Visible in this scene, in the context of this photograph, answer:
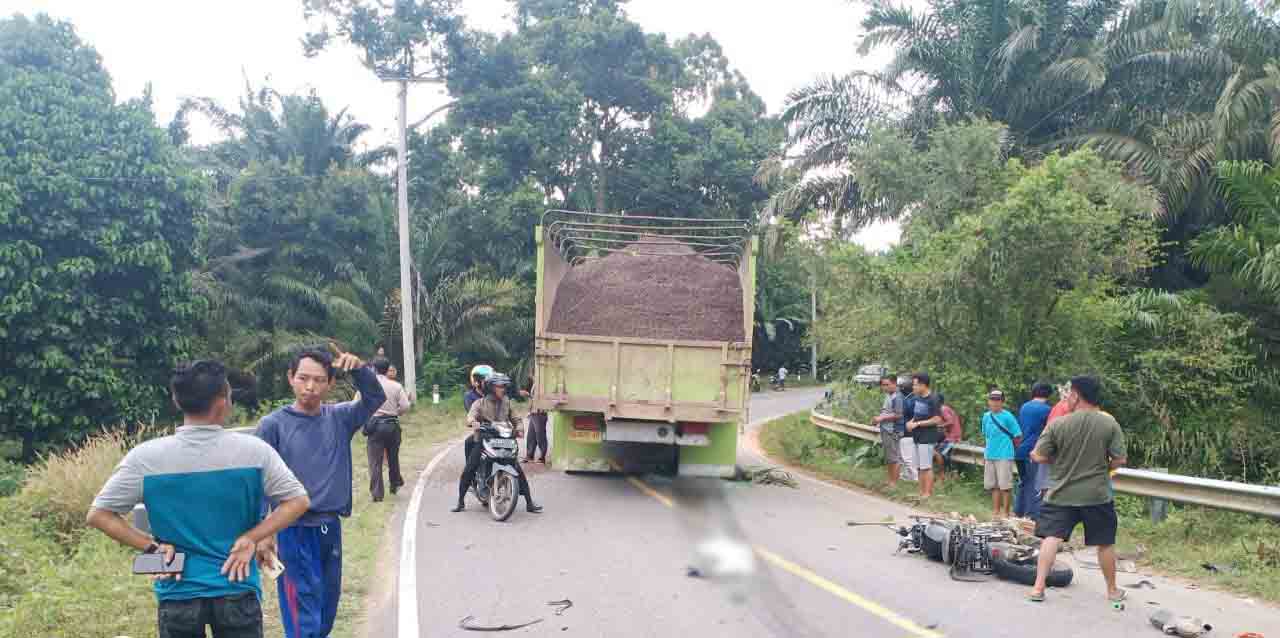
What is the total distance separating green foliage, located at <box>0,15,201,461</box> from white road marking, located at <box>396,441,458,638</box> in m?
11.2

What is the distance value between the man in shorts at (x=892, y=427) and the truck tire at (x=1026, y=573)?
5.48 m

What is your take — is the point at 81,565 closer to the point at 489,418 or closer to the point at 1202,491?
the point at 489,418

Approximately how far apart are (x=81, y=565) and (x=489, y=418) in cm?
422

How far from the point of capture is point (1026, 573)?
741cm

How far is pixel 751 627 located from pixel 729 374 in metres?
5.99

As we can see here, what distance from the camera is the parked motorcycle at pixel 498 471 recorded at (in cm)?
1023

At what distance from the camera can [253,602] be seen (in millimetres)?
3773

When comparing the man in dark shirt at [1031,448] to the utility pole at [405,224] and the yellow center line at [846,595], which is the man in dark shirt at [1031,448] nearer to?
the yellow center line at [846,595]

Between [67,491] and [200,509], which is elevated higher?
[200,509]

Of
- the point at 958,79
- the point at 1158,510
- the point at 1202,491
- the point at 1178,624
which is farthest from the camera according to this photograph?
the point at 958,79

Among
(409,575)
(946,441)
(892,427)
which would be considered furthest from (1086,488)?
(892,427)

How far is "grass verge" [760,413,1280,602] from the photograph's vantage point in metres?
7.71

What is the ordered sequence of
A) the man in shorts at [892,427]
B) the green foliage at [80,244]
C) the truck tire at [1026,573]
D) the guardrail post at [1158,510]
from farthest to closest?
the green foliage at [80,244] → the man in shorts at [892,427] → the guardrail post at [1158,510] → the truck tire at [1026,573]

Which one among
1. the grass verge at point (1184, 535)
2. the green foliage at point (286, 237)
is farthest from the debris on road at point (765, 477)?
the green foliage at point (286, 237)
